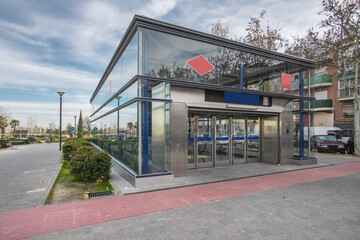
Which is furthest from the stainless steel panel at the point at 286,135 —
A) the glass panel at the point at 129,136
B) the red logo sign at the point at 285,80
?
the glass panel at the point at 129,136

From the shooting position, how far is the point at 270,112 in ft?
32.1

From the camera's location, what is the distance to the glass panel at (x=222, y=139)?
368 inches

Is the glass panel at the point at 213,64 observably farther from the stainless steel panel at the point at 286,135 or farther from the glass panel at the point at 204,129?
the glass panel at the point at 204,129

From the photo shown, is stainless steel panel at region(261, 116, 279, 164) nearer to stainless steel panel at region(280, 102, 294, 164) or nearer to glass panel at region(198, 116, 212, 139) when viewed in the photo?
stainless steel panel at region(280, 102, 294, 164)

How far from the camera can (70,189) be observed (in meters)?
6.03

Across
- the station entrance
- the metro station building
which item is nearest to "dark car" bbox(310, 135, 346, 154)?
the metro station building

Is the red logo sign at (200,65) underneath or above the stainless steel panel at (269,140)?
above

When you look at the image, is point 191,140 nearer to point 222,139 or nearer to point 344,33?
point 222,139

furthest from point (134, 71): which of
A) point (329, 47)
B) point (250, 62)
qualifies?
point (329, 47)

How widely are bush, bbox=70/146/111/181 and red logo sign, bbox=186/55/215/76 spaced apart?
14.4 feet

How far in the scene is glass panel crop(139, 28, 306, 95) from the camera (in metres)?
6.76

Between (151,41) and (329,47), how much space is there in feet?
45.9

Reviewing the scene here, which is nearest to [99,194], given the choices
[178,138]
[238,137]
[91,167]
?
[91,167]

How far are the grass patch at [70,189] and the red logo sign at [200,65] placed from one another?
193 inches
